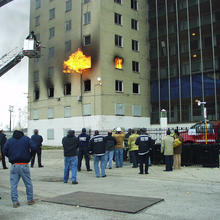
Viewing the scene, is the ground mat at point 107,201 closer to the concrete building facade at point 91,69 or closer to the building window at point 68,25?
the concrete building facade at point 91,69

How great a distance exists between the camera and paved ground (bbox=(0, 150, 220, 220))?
22.1 ft

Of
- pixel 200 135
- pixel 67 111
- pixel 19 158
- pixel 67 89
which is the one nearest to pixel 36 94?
pixel 67 89

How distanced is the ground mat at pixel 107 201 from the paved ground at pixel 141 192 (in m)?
0.23

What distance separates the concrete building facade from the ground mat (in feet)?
89.3

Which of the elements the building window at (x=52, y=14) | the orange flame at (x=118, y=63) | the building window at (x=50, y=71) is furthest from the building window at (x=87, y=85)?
the building window at (x=52, y=14)

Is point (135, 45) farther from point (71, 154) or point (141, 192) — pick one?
point (141, 192)

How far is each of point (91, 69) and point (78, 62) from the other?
1.75 meters

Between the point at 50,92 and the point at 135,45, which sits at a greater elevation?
the point at 135,45

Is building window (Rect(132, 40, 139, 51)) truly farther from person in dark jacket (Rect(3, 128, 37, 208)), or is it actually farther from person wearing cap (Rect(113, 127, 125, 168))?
→ person in dark jacket (Rect(3, 128, 37, 208))

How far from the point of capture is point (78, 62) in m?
37.0

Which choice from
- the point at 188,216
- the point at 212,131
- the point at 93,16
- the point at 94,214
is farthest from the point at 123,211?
the point at 93,16

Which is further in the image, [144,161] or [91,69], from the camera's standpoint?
[91,69]

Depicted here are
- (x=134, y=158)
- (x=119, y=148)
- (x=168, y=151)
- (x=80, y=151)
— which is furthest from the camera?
(x=119, y=148)

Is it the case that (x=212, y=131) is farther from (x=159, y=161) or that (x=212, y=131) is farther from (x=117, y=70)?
(x=117, y=70)
